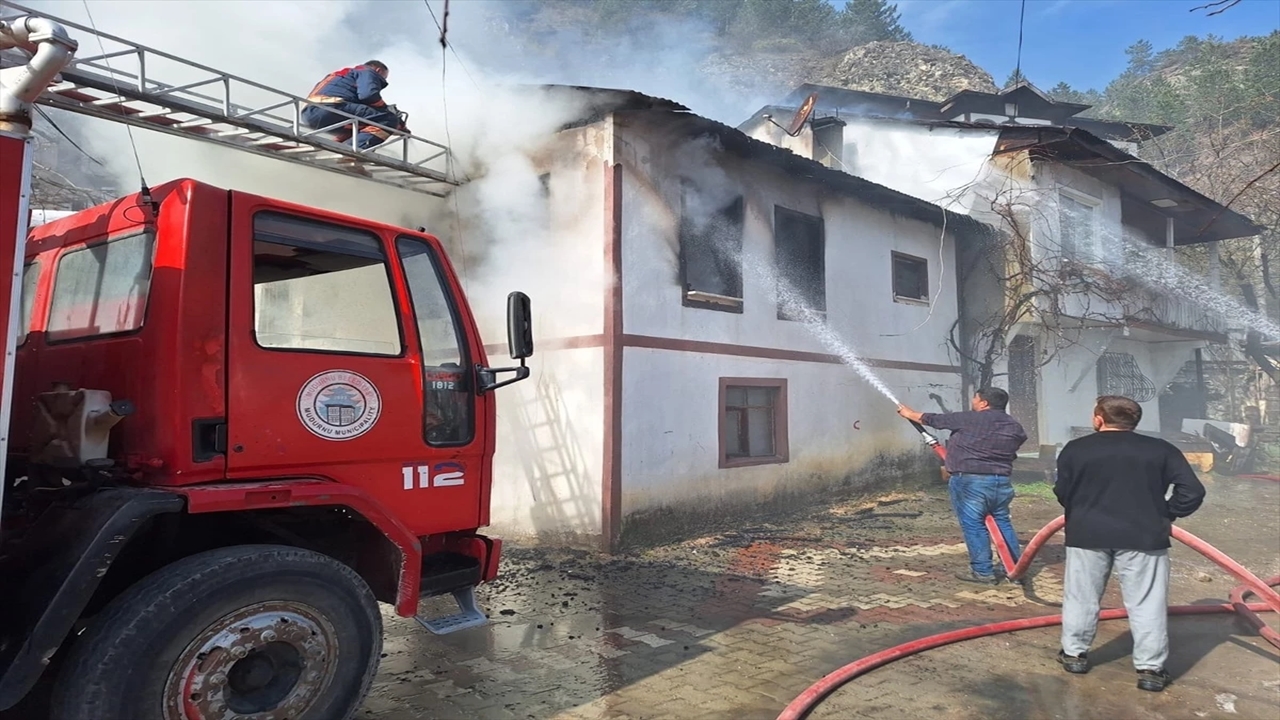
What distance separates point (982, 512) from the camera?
263 inches

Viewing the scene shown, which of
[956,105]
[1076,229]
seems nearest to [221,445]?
[1076,229]

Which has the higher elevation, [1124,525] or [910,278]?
[910,278]

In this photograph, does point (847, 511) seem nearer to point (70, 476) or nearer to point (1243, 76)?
point (70, 476)

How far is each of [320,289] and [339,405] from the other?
0.63 metres

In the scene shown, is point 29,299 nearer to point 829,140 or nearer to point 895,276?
point 895,276

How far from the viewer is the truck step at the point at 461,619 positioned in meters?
3.76

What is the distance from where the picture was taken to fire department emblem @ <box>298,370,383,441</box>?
3.41m

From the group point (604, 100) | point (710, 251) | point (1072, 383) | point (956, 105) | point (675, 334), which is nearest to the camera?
point (604, 100)

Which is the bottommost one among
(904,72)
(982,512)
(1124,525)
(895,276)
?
(982,512)

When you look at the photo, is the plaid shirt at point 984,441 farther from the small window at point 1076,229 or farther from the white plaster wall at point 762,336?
the small window at point 1076,229

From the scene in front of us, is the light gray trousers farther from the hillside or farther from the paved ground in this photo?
the hillside

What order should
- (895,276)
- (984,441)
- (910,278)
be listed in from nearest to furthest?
(984,441)
(895,276)
(910,278)

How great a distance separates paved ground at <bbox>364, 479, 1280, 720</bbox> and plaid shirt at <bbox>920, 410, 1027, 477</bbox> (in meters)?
1.01

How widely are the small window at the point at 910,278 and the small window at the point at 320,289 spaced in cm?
1046
